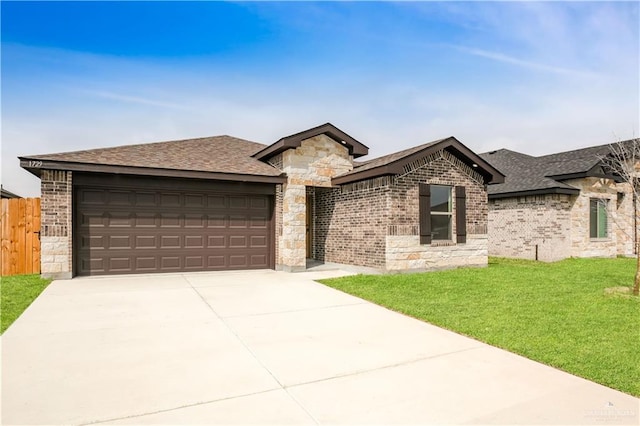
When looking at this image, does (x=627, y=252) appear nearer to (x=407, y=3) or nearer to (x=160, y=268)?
(x=407, y=3)

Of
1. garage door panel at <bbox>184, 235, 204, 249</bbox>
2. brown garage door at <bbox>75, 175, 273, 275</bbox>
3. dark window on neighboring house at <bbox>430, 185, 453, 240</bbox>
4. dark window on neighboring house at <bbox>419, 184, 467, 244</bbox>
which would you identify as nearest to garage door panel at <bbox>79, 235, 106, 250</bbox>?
brown garage door at <bbox>75, 175, 273, 275</bbox>

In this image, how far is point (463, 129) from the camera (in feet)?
80.9

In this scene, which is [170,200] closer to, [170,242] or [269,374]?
[170,242]

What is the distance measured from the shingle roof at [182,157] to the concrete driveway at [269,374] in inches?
191

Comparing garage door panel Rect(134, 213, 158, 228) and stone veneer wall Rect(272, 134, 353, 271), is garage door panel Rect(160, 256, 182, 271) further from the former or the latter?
stone veneer wall Rect(272, 134, 353, 271)

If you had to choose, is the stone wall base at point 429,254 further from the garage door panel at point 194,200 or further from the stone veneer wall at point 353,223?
the garage door panel at point 194,200

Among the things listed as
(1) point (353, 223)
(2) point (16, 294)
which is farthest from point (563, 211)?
(2) point (16, 294)

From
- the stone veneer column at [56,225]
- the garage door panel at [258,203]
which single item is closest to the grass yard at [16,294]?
the stone veneer column at [56,225]

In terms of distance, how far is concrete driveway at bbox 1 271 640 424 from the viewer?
2977 millimetres

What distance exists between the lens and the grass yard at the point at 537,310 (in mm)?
4215

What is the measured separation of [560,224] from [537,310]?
11.2 metres

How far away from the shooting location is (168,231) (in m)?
10.9

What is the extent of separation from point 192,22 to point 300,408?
38.0 ft

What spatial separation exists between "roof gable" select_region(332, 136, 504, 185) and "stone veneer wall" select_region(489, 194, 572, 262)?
480 cm
